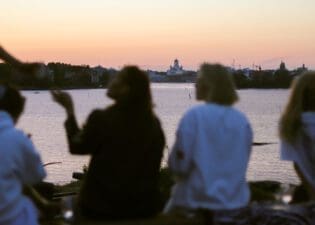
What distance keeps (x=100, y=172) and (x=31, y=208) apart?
690mm

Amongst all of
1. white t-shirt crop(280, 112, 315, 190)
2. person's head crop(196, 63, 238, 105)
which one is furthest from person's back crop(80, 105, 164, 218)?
white t-shirt crop(280, 112, 315, 190)

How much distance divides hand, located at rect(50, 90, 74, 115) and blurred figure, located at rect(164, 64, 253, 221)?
31.8 inches

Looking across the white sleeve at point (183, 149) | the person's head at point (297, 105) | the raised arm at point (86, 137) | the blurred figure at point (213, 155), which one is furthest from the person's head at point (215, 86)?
the raised arm at point (86, 137)

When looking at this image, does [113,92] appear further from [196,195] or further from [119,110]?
[196,195]

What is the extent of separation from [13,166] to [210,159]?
4.82 ft

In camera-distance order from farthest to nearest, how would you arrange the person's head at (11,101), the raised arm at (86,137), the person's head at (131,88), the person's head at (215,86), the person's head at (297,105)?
the person's head at (297,105) < the person's head at (215,86) < the person's head at (131,88) < the raised arm at (86,137) < the person's head at (11,101)

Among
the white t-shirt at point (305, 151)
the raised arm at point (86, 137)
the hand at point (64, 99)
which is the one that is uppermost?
the hand at point (64, 99)

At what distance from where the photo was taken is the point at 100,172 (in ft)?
17.7

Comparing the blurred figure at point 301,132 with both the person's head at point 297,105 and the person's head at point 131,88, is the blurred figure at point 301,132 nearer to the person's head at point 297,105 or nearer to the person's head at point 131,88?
the person's head at point 297,105

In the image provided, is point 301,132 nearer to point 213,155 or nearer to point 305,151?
point 305,151

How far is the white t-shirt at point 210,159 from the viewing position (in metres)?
5.43

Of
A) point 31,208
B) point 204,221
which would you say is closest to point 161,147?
point 204,221

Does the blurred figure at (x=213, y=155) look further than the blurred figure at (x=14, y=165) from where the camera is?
Yes

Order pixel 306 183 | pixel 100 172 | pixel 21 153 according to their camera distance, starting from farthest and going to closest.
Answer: pixel 306 183
pixel 100 172
pixel 21 153
